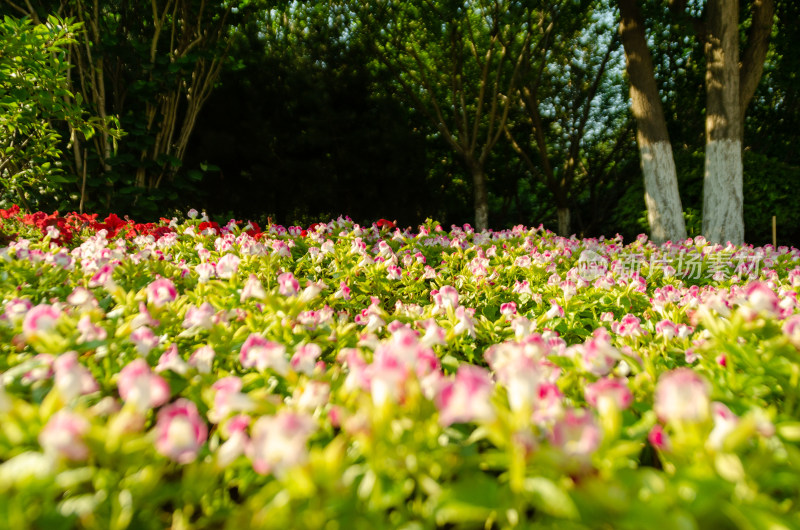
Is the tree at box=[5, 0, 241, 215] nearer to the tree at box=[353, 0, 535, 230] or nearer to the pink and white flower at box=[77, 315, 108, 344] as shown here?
the tree at box=[353, 0, 535, 230]

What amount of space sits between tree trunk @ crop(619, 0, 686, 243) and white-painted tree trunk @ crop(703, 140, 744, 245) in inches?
19.3

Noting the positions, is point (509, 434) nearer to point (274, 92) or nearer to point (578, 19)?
point (274, 92)

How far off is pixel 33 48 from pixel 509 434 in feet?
14.1

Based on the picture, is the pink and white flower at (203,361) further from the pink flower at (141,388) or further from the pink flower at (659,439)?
the pink flower at (659,439)

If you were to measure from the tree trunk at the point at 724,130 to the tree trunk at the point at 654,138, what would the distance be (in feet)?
1.77

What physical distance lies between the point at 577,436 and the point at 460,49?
11842mm

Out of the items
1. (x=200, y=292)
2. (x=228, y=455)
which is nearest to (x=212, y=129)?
(x=200, y=292)

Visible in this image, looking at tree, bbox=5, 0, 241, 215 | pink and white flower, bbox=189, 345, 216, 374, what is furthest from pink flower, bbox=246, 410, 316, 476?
tree, bbox=5, 0, 241, 215

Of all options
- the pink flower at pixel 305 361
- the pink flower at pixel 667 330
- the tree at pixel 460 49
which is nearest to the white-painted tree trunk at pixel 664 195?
the tree at pixel 460 49

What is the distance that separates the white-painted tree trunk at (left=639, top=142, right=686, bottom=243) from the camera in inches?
289

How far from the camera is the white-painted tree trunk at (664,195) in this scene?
7.34 meters

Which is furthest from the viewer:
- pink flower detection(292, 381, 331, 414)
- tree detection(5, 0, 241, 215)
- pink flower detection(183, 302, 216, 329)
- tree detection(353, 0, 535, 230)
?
tree detection(353, 0, 535, 230)

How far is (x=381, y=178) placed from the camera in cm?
1211

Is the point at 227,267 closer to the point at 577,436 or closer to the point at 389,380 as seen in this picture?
the point at 389,380
